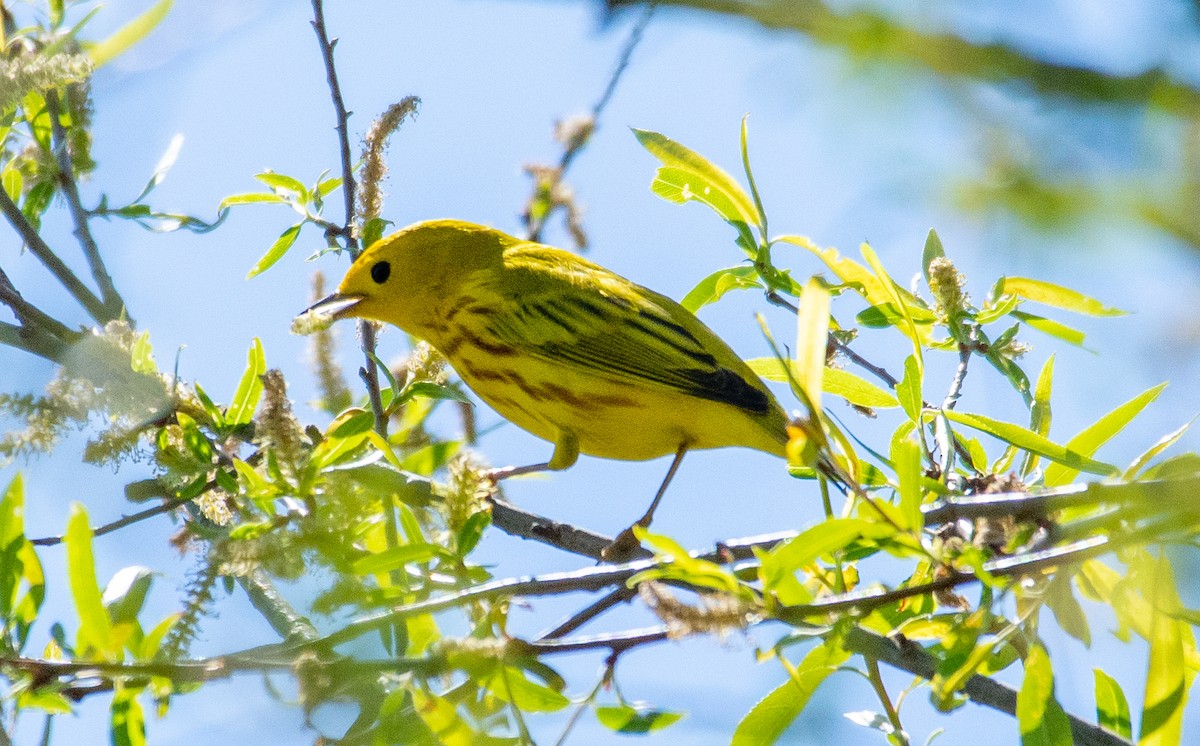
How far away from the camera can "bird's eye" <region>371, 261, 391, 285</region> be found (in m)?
3.99

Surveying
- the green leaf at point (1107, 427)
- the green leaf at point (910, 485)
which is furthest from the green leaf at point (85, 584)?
the green leaf at point (1107, 427)

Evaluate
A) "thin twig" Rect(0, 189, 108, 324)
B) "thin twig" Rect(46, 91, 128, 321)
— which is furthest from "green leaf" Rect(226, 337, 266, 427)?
"thin twig" Rect(0, 189, 108, 324)

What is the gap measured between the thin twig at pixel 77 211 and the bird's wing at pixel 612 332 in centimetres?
115

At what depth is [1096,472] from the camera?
193 centimetres

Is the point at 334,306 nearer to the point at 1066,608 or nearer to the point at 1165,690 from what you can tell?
the point at 1066,608

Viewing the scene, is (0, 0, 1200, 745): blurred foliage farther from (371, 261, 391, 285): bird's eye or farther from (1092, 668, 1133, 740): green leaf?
(371, 261, 391, 285): bird's eye

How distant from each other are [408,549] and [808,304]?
29.9 inches

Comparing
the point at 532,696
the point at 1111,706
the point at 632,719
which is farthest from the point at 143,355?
the point at 1111,706

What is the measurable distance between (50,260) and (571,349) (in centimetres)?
144

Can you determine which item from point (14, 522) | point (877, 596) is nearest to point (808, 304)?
point (877, 596)

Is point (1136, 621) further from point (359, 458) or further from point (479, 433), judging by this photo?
point (479, 433)

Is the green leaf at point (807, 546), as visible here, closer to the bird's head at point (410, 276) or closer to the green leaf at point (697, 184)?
the green leaf at point (697, 184)

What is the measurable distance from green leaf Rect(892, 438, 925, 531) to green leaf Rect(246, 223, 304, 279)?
188 cm

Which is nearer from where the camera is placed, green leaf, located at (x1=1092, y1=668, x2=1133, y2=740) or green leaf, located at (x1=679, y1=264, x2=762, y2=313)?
green leaf, located at (x1=1092, y1=668, x2=1133, y2=740)
